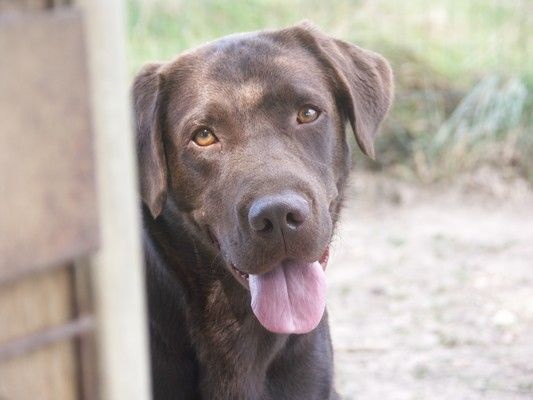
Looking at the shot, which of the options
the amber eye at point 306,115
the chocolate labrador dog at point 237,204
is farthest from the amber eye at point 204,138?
the amber eye at point 306,115

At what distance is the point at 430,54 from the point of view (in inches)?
312

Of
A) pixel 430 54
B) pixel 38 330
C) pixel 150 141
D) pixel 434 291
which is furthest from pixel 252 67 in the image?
pixel 430 54

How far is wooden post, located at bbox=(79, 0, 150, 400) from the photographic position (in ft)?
4.88

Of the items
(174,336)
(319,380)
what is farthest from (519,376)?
(174,336)

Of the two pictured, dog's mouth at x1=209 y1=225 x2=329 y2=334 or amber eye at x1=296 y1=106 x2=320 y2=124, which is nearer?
dog's mouth at x1=209 y1=225 x2=329 y2=334

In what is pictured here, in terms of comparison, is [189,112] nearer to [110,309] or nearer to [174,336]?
[174,336]

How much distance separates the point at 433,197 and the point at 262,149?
13.2 ft

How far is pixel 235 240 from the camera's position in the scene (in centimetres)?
307

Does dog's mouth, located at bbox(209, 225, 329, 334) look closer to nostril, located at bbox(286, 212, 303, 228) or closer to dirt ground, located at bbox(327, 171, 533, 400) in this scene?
nostril, located at bbox(286, 212, 303, 228)

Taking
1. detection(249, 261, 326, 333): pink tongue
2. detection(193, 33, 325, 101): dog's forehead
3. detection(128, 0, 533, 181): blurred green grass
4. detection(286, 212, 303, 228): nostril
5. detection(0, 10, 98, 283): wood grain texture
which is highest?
detection(0, 10, 98, 283): wood grain texture

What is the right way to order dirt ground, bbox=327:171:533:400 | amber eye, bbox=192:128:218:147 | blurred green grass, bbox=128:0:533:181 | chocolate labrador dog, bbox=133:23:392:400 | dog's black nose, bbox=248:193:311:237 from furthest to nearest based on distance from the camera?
blurred green grass, bbox=128:0:533:181 → dirt ground, bbox=327:171:533:400 → amber eye, bbox=192:128:218:147 → chocolate labrador dog, bbox=133:23:392:400 → dog's black nose, bbox=248:193:311:237

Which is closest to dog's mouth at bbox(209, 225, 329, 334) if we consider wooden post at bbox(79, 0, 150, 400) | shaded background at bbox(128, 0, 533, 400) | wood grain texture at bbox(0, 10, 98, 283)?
shaded background at bbox(128, 0, 533, 400)

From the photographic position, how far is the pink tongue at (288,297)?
10.4 feet

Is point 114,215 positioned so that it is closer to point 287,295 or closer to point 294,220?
point 294,220
